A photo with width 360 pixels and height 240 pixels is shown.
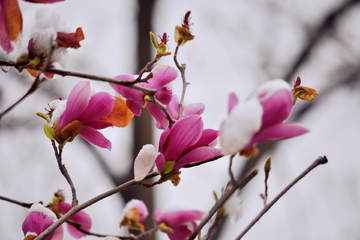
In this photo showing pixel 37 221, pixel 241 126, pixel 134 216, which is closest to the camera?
pixel 241 126

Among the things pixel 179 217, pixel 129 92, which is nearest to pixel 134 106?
pixel 129 92

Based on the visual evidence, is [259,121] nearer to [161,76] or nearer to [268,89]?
[268,89]

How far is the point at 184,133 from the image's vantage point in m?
0.28

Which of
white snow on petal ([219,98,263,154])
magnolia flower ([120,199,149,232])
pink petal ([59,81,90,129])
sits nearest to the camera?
white snow on petal ([219,98,263,154])

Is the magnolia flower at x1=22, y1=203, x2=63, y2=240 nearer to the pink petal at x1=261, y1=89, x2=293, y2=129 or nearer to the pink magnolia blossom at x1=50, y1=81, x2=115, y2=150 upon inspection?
the pink magnolia blossom at x1=50, y1=81, x2=115, y2=150

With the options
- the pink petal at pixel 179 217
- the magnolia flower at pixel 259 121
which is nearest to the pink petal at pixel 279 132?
the magnolia flower at pixel 259 121

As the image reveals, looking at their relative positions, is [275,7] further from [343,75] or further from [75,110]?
[75,110]

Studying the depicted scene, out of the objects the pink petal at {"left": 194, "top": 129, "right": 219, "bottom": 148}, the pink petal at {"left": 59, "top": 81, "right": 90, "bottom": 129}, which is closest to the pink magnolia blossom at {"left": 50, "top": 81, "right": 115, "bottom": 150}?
the pink petal at {"left": 59, "top": 81, "right": 90, "bottom": 129}

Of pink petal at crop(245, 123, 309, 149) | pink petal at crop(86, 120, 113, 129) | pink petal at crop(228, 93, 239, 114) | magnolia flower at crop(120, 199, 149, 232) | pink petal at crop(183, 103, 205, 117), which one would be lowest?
magnolia flower at crop(120, 199, 149, 232)

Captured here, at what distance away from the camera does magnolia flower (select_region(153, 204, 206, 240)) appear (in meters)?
0.29

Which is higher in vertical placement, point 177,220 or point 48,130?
point 48,130

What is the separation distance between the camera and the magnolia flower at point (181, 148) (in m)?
0.28

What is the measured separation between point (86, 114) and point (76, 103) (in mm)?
18

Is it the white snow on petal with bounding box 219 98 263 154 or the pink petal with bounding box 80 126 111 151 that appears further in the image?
the pink petal with bounding box 80 126 111 151
